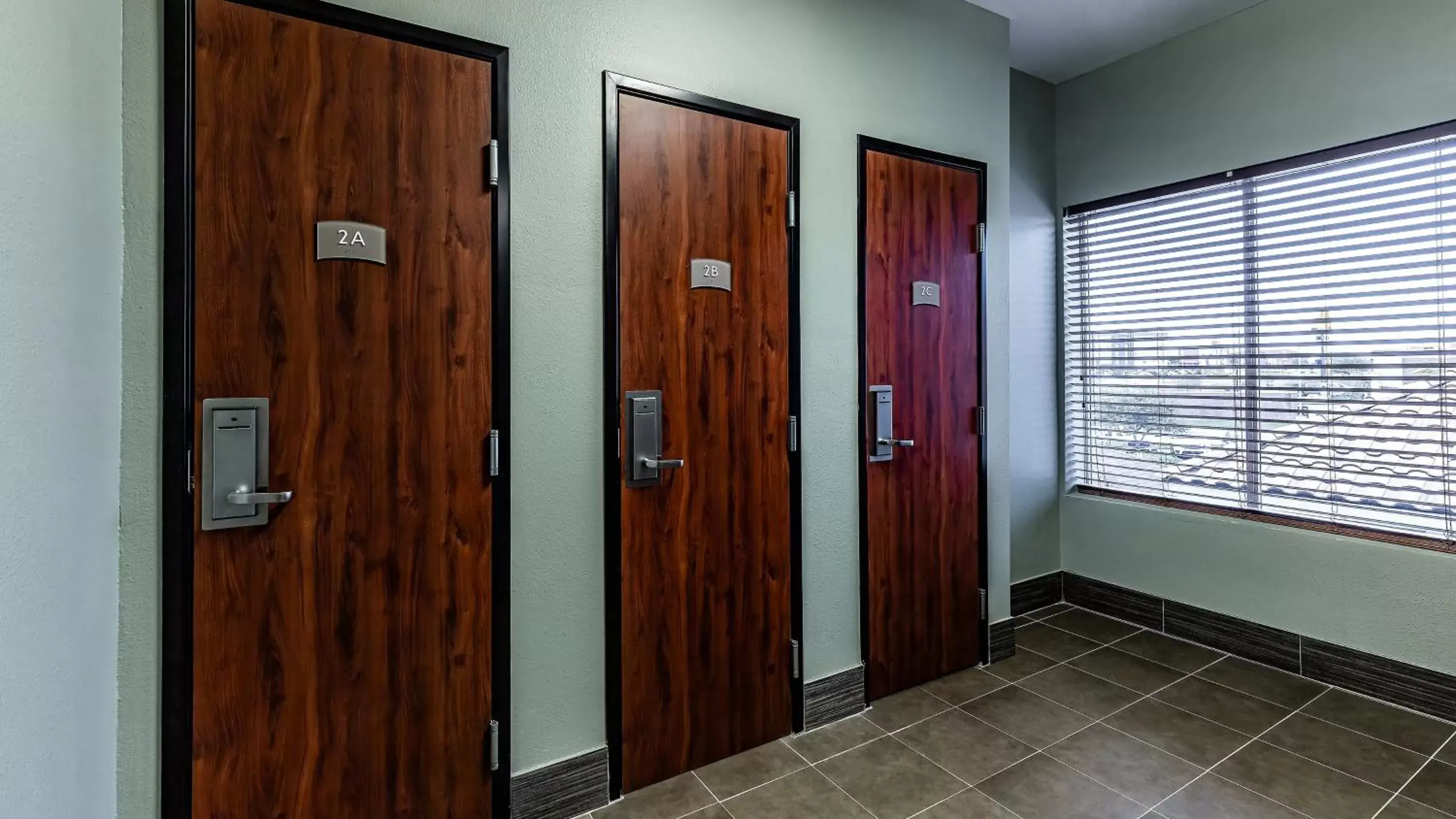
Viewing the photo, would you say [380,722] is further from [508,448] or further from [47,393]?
[47,393]

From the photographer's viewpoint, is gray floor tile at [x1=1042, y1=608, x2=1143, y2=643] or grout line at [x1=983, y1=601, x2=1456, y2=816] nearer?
grout line at [x1=983, y1=601, x2=1456, y2=816]

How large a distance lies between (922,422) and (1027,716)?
1207 mm

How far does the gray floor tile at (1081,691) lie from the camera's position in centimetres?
263

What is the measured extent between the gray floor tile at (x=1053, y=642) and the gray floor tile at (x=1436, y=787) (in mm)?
1154

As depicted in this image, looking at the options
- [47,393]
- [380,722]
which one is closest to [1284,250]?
[380,722]

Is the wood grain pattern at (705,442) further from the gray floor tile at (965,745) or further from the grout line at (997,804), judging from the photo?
the grout line at (997,804)

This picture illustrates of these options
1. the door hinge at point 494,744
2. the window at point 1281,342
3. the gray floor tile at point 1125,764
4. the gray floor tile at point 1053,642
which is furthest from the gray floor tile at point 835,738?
the window at point 1281,342

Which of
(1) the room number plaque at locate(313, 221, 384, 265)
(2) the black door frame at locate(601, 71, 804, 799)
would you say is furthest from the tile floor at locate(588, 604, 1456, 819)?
(1) the room number plaque at locate(313, 221, 384, 265)

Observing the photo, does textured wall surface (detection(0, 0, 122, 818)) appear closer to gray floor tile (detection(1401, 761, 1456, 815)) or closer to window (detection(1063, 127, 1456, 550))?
gray floor tile (detection(1401, 761, 1456, 815))

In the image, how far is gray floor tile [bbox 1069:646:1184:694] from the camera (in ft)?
9.33

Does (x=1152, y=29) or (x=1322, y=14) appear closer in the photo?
(x=1322, y=14)

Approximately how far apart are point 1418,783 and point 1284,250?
84.7 inches

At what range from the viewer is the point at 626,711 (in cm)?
211

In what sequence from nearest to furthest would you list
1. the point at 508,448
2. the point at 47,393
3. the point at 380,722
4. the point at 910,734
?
the point at 47,393 < the point at 380,722 < the point at 508,448 < the point at 910,734
